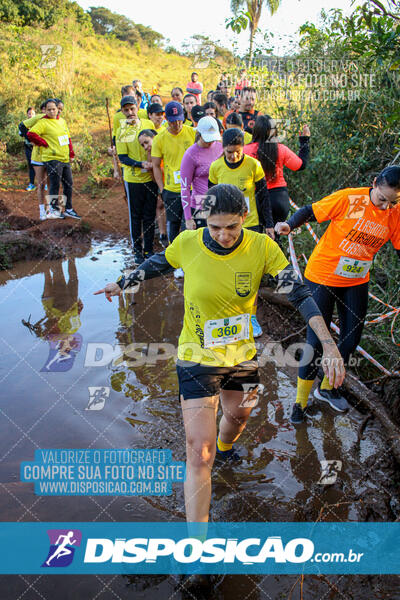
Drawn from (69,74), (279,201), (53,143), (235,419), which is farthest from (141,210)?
(69,74)

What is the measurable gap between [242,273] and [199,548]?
1.53m

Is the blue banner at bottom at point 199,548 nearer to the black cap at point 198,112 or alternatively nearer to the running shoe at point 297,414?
the running shoe at point 297,414

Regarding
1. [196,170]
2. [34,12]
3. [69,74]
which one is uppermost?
[34,12]

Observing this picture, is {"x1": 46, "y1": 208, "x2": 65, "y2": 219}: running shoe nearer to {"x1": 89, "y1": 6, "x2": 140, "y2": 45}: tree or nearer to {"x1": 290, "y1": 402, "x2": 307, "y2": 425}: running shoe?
{"x1": 290, "y1": 402, "x2": 307, "y2": 425}: running shoe

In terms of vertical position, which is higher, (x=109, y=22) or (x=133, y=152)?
(x=109, y=22)

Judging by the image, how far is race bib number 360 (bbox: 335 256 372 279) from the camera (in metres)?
3.48

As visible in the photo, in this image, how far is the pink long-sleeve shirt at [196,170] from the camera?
5230 mm

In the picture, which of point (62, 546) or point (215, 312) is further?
point (62, 546)

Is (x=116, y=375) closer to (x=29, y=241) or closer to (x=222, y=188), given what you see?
(x=222, y=188)

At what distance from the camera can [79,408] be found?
3912 mm

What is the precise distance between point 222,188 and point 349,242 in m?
1.48

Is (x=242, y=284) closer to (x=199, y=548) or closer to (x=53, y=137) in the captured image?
(x=199, y=548)

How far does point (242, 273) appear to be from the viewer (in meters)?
2.52

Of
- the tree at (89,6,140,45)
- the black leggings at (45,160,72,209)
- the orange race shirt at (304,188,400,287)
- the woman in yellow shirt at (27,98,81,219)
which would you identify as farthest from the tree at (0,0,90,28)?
the orange race shirt at (304,188,400,287)
